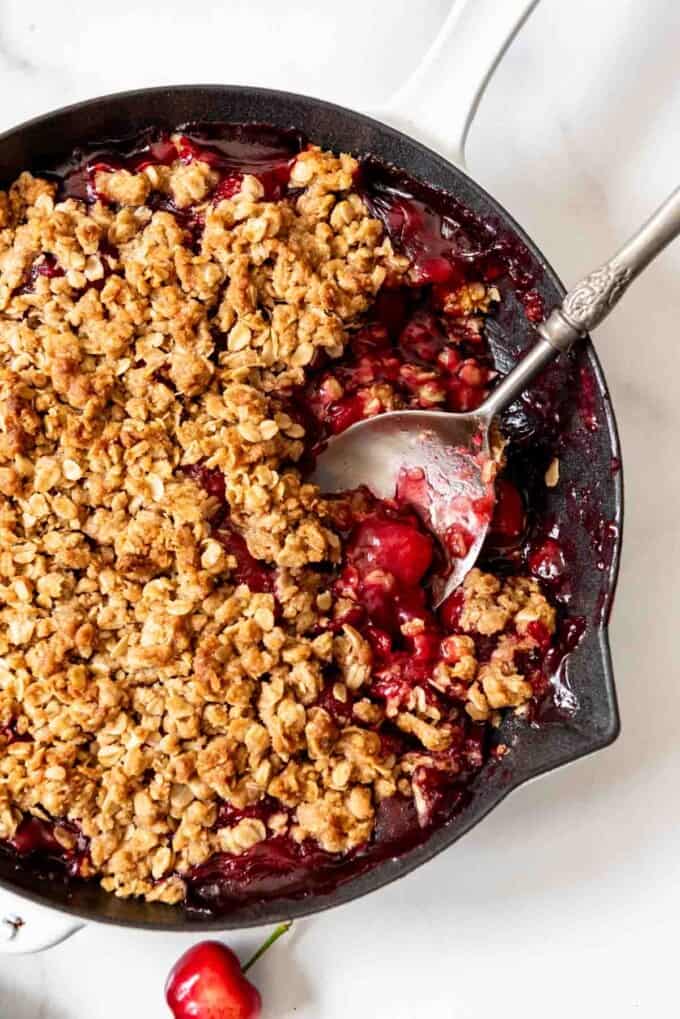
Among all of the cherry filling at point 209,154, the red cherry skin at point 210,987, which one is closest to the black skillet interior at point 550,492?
the cherry filling at point 209,154

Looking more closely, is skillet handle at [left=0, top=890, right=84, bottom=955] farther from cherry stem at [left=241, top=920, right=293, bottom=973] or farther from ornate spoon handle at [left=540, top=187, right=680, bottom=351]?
ornate spoon handle at [left=540, top=187, right=680, bottom=351]

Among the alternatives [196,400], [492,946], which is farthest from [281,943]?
[196,400]

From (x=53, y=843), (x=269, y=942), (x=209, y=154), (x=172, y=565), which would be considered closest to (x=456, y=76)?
(x=209, y=154)

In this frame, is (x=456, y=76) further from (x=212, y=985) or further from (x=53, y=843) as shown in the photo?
(x=212, y=985)

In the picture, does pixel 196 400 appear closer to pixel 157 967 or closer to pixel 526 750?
pixel 526 750

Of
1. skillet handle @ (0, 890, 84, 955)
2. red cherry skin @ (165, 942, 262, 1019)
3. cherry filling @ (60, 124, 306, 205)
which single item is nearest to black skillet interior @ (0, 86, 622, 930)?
cherry filling @ (60, 124, 306, 205)

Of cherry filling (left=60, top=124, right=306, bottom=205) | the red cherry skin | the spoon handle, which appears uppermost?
the spoon handle

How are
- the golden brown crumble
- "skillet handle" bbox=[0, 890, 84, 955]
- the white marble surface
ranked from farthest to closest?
the white marble surface < "skillet handle" bbox=[0, 890, 84, 955] < the golden brown crumble
